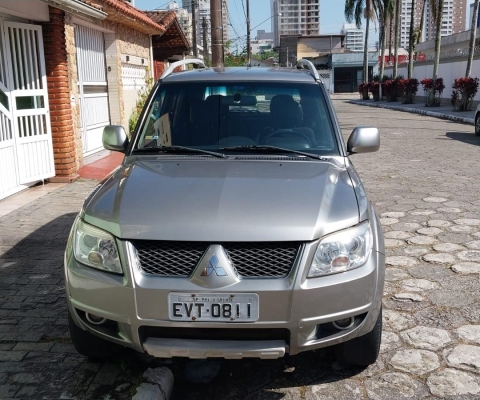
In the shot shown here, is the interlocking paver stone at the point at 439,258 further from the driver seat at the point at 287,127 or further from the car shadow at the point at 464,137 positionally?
the car shadow at the point at 464,137

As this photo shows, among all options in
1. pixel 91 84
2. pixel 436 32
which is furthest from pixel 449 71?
pixel 91 84

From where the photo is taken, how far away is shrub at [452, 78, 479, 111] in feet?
82.2

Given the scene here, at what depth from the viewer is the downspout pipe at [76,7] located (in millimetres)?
7906

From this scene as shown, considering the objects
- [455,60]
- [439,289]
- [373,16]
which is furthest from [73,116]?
[373,16]

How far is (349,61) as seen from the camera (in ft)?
217

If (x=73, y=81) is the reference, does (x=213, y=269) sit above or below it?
below

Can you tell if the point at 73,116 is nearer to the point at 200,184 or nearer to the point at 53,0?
the point at 53,0

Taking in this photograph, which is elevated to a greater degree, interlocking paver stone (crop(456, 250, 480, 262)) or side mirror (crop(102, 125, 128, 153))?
side mirror (crop(102, 125, 128, 153))

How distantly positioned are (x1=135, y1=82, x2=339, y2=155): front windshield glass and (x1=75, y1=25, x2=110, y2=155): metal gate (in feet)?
25.9

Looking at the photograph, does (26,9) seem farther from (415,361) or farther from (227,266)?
(415,361)

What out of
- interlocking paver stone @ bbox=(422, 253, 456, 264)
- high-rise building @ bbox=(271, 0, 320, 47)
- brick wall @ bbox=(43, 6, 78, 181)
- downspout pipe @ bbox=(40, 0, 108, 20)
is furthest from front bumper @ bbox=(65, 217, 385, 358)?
high-rise building @ bbox=(271, 0, 320, 47)

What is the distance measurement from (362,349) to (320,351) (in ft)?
1.48

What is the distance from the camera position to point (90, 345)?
336 centimetres

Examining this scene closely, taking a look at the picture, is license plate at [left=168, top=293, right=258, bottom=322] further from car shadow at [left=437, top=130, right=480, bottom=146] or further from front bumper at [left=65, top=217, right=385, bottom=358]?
car shadow at [left=437, top=130, right=480, bottom=146]
